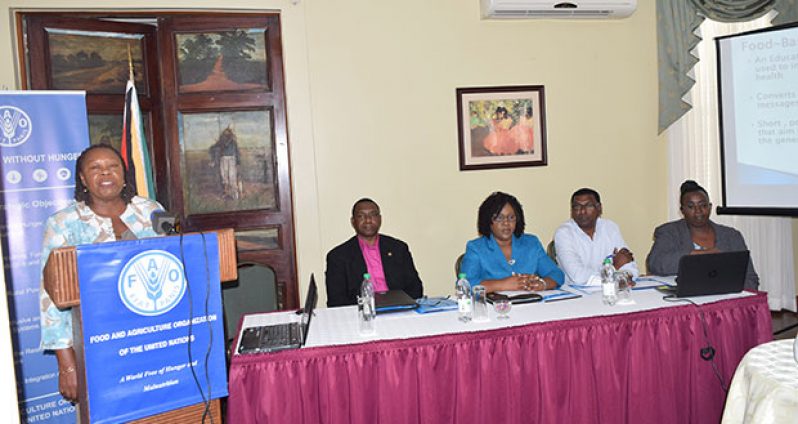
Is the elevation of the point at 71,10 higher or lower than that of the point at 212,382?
higher

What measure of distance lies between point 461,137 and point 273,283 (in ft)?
6.04

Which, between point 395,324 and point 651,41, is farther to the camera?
point 651,41

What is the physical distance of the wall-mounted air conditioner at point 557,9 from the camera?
4453 millimetres

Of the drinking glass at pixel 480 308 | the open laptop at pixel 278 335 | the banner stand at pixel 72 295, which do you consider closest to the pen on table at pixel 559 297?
the drinking glass at pixel 480 308

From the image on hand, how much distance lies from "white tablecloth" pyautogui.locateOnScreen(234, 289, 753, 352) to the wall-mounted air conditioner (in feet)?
8.03

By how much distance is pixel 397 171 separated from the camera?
4535 mm

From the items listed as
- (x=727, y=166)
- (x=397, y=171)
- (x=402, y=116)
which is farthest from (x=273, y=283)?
(x=727, y=166)

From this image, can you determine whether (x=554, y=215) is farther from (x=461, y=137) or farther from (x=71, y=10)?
(x=71, y=10)

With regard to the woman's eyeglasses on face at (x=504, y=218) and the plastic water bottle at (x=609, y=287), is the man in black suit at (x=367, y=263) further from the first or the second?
the plastic water bottle at (x=609, y=287)

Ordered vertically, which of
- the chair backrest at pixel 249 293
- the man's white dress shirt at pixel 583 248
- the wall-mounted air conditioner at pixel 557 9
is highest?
the wall-mounted air conditioner at pixel 557 9

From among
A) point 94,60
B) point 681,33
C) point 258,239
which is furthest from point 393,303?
point 681,33

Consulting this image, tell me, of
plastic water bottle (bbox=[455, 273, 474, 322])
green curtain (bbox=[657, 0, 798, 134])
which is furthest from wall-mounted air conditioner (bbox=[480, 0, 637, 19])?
plastic water bottle (bbox=[455, 273, 474, 322])

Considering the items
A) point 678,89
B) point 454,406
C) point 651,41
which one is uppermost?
point 651,41

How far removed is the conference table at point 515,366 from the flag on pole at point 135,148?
4.61 feet
